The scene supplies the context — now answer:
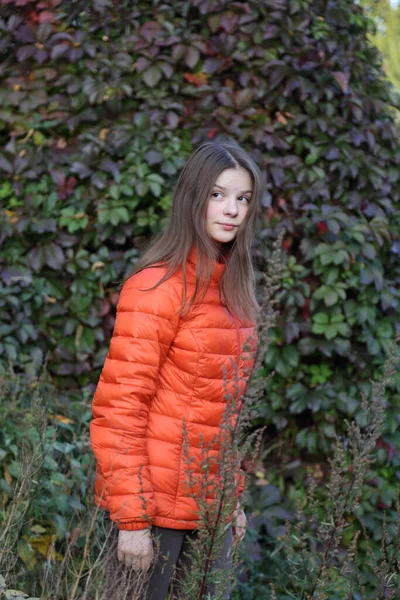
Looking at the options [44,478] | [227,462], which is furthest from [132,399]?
[44,478]

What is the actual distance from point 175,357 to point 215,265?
289mm

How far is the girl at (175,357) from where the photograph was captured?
186cm

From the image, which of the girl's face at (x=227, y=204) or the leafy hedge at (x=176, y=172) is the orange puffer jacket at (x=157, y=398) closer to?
the girl's face at (x=227, y=204)

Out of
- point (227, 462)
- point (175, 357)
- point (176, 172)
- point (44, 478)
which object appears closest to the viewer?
point (227, 462)

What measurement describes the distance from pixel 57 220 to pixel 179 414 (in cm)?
151

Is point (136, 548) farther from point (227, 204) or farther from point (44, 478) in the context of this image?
point (227, 204)

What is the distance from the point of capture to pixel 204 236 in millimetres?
2033

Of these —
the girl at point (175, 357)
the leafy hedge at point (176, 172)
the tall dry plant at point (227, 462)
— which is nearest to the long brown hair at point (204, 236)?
the girl at point (175, 357)

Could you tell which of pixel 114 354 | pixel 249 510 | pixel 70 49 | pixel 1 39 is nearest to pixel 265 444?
pixel 249 510

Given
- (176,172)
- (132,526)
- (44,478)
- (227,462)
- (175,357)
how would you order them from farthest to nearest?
(176,172) < (44,478) < (175,357) < (132,526) < (227,462)

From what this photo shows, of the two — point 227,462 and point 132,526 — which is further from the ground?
point 227,462

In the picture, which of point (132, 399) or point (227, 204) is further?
point (227, 204)

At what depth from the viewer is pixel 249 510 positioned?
10.6 ft

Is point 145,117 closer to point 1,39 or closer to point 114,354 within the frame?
point 1,39
